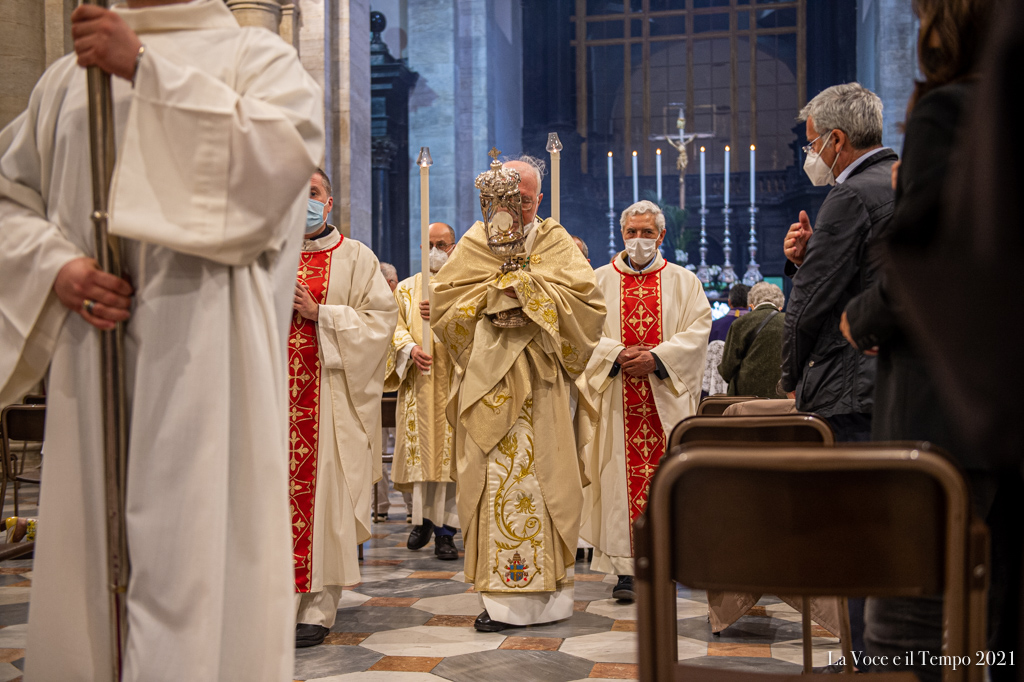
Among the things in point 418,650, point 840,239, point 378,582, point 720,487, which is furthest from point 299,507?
point 720,487

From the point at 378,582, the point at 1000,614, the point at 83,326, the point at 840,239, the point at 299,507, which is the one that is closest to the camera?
the point at 1000,614

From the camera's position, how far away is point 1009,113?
2.84ft

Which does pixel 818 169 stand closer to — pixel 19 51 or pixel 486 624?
pixel 486 624

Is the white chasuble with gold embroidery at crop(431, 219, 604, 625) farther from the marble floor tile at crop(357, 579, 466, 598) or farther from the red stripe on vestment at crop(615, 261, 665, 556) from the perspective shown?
the red stripe on vestment at crop(615, 261, 665, 556)

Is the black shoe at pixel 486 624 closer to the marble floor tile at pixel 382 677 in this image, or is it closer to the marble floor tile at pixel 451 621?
the marble floor tile at pixel 451 621

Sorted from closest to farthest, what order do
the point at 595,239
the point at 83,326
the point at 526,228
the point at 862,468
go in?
1. the point at 862,468
2. the point at 83,326
3. the point at 526,228
4. the point at 595,239

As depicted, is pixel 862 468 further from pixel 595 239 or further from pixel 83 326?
pixel 595 239

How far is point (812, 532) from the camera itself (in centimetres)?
150

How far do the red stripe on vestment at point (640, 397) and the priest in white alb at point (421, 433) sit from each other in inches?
51.0

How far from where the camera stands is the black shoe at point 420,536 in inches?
236

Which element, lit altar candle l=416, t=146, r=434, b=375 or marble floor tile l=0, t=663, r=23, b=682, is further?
lit altar candle l=416, t=146, r=434, b=375

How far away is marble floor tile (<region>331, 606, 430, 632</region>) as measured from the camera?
398 cm

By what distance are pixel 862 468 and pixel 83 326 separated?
1629 millimetres

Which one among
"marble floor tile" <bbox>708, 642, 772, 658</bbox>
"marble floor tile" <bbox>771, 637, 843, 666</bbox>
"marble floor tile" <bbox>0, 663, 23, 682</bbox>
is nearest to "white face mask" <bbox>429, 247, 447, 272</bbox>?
"marble floor tile" <bbox>708, 642, 772, 658</bbox>
